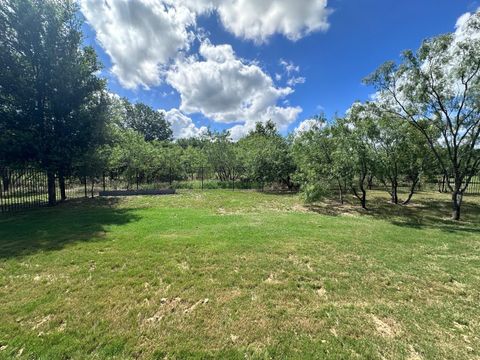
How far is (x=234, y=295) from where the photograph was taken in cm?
339

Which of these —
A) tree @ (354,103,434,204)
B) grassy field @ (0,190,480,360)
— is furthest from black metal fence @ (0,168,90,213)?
tree @ (354,103,434,204)

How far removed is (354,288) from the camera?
3688 millimetres

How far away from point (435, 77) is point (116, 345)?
13920 millimetres

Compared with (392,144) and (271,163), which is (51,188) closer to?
(271,163)

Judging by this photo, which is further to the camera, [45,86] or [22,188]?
[22,188]

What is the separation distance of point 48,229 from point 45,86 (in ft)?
27.0

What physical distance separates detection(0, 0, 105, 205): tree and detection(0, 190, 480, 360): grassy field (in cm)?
627

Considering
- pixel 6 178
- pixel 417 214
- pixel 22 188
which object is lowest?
pixel 417 214

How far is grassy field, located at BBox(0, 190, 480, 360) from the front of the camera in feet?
8.14

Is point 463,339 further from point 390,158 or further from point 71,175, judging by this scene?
point 71,175

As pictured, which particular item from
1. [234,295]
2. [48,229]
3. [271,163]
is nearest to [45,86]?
[48,229]

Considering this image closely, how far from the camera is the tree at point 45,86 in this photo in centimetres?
1005

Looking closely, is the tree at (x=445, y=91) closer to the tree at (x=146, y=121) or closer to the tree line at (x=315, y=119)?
the tree line at (x=315, y=119)

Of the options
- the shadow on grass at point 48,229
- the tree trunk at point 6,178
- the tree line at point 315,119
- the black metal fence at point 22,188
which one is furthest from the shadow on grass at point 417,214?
the tree trunk at point 6,178
